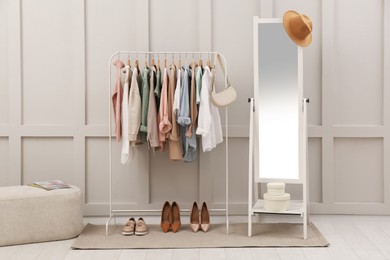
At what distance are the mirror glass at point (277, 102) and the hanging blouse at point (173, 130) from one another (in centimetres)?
67

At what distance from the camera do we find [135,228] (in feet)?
16.0

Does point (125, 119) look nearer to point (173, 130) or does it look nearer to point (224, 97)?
point (173, 130)

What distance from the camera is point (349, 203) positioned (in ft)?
17.7

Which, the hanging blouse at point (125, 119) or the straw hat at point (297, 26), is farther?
the hanging blouse at point (125, 119)

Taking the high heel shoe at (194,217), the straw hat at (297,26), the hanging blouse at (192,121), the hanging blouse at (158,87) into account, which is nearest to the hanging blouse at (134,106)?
the hanging blouse at (158,87)

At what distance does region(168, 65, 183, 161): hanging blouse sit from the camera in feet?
16.1

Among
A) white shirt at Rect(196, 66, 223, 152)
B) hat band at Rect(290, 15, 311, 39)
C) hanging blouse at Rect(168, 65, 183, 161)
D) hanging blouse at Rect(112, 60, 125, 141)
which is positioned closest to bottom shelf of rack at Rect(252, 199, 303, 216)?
white shirt at Rect(196, 66, 223, 152)

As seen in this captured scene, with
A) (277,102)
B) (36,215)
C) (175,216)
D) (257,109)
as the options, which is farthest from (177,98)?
(36,215)

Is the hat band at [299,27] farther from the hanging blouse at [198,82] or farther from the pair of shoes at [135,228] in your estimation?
the pair of shoes at [135,228]

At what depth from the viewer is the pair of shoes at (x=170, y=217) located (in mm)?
4945

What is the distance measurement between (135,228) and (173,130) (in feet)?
2.79

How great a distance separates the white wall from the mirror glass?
431 millimetres

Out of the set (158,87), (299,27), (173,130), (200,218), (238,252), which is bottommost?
(238,252)

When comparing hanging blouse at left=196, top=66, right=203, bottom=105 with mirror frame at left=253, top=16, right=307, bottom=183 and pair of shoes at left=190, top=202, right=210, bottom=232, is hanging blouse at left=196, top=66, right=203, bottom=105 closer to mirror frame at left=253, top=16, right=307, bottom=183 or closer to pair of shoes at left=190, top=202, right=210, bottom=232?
mirror frame at left=253, top=16, right=307, bottom=183
